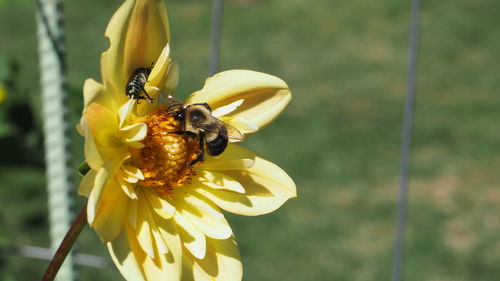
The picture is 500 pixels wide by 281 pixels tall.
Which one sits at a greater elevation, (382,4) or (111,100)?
(111,100)

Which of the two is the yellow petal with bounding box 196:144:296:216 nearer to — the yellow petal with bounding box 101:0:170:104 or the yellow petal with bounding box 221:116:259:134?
the yellow petal with bounding box 221:116:259:134

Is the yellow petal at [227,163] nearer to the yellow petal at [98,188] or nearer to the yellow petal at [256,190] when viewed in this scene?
the yellow petal at [256,190]

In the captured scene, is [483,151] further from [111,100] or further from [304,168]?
[111,100]

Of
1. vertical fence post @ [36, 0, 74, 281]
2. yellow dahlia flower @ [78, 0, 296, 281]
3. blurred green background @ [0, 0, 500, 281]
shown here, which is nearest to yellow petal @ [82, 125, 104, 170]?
yellow dahlia flower @ [78, 0, 296, 281]

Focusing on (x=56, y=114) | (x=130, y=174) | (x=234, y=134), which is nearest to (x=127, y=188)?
(x=130, y=174)

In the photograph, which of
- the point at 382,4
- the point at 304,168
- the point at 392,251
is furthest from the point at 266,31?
the point at 392,251
